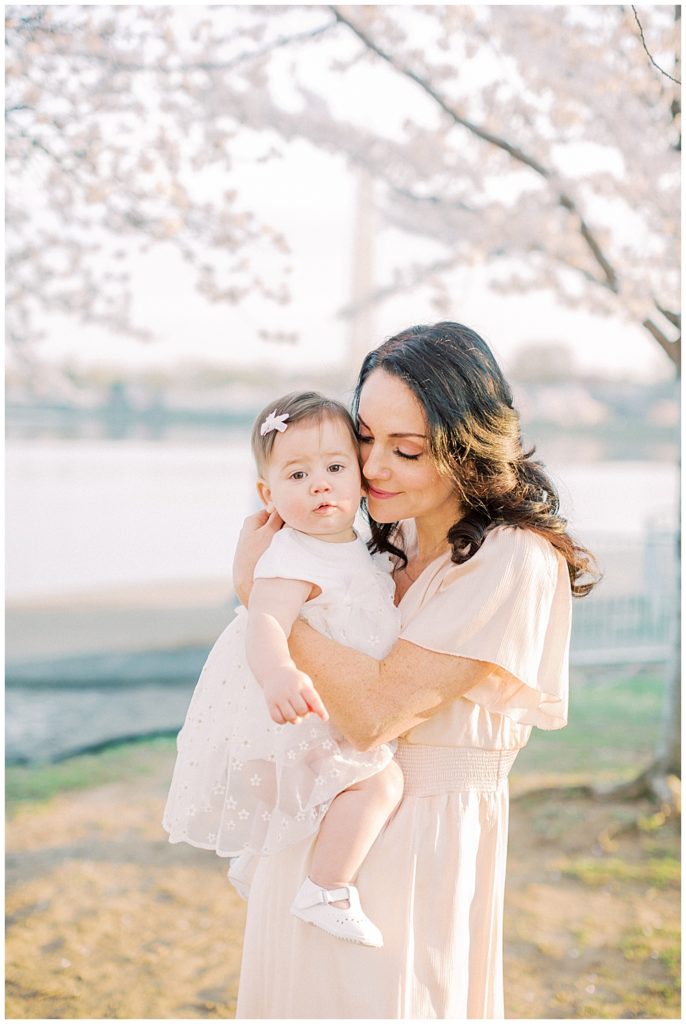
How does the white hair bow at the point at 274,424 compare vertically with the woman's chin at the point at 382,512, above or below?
above

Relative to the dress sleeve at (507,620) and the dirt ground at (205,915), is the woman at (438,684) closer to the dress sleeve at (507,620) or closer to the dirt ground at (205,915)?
the dress sleeve at (507,620)

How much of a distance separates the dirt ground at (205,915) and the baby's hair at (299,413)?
87.4 inches

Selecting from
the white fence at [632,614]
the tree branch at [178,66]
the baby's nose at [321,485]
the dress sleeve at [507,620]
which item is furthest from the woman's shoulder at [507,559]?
the white fence at [632,614]

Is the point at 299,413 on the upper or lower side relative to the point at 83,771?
upper

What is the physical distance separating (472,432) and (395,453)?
14 cm

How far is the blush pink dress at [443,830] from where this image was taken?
5.38 feet

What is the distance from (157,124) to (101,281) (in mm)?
2035

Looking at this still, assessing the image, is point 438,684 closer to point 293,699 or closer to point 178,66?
point 293,699

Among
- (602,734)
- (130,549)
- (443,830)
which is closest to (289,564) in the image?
(443,830)

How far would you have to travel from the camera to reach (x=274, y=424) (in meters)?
1.74

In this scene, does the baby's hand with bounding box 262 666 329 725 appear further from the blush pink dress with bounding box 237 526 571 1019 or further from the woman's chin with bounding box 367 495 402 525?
the woman's chin with bounding box 367 495 402 525

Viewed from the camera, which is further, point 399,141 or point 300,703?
point 399,141

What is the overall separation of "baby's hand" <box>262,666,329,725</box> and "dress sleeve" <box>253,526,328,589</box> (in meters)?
0.20

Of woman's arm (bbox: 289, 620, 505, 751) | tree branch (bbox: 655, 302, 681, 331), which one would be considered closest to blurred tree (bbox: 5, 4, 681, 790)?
tree branch (bbox: 655, 302, 681, 331)
